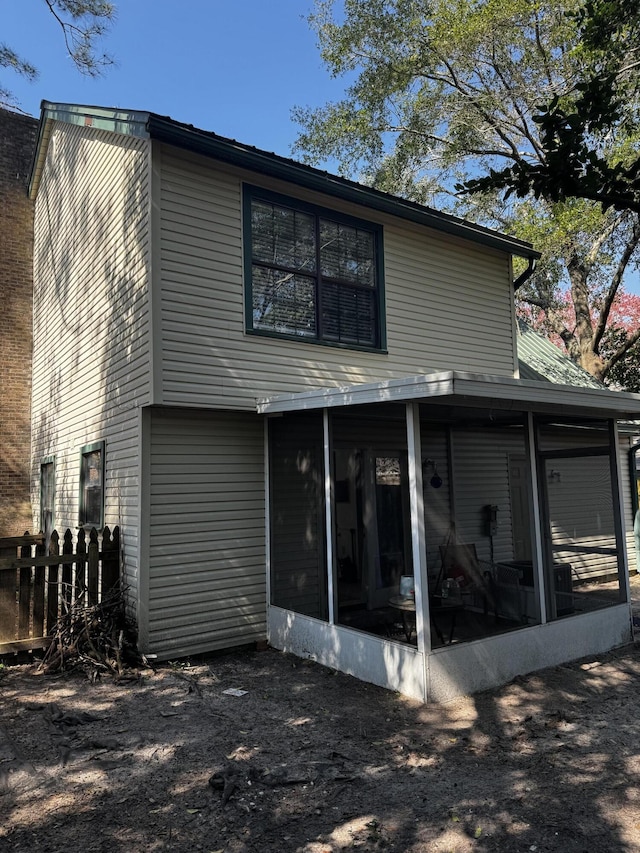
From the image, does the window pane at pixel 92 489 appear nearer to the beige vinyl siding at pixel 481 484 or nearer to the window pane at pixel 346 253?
the window pane at pixel 346 253

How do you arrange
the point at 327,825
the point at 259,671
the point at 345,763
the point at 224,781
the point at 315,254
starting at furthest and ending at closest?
the point at 315,254, the point at 259,671, the point at 345,763, the point at 224,781, the point at 327,825

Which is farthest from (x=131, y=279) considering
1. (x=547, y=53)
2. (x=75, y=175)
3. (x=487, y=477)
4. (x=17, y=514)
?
(x=547, y=53)

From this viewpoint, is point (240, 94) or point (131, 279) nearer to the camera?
point (131, 279)

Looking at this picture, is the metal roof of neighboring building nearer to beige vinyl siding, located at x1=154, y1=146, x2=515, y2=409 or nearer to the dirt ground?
beige vinyl siding, located at x1=154, y1=146, x2=515, y2=409

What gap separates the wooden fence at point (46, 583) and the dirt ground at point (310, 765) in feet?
1.52

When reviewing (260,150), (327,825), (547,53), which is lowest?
(327,825)

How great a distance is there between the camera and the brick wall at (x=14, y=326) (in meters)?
12.2

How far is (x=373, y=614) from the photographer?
21.0 feet

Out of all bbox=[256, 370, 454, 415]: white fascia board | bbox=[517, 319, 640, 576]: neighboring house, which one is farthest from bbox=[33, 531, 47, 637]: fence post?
bbox=[517, 319, 640, 576]: neighboring house

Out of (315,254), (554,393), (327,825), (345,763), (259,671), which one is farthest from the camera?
(315,254)

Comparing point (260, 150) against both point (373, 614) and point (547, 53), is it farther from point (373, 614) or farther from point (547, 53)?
point (547, 53)

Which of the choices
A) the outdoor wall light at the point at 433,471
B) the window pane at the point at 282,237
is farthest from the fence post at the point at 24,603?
the outdoor wall light at the point at 433,471

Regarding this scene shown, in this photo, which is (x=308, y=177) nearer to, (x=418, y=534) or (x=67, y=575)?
(x=418, y=534)

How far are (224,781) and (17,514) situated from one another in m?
9.89
